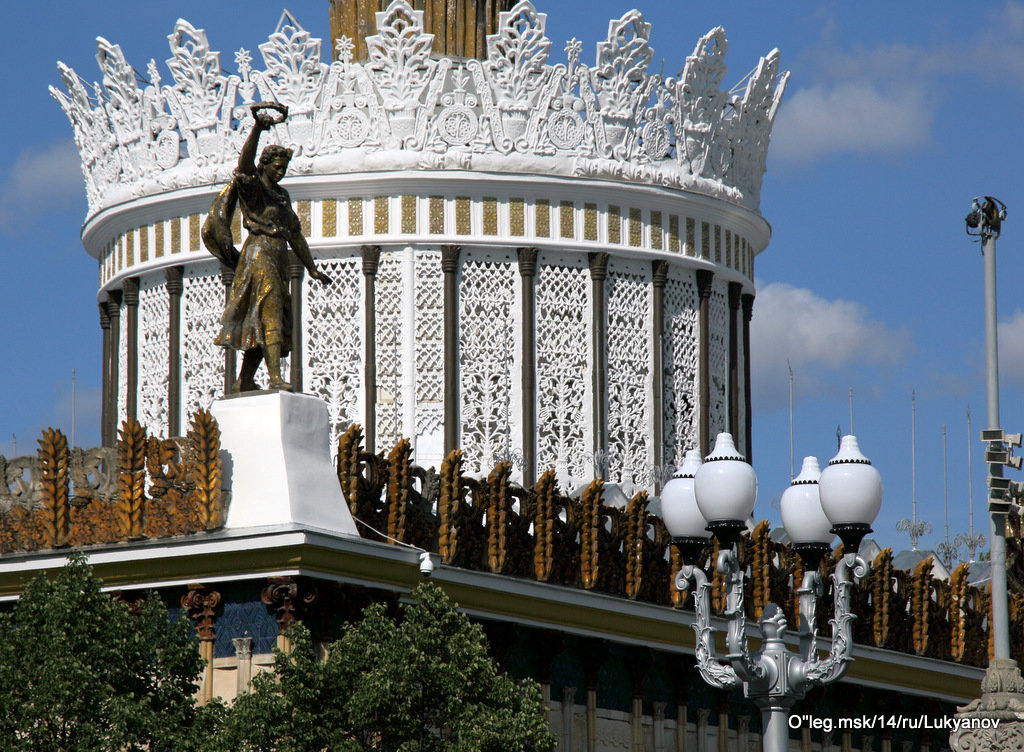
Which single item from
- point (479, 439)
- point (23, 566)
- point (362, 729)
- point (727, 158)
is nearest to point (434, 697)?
point (362, 729)

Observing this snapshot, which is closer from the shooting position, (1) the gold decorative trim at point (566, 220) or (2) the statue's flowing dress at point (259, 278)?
(2) the statue's flowing dress at point (259, 278)

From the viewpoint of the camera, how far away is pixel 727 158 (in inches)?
1326

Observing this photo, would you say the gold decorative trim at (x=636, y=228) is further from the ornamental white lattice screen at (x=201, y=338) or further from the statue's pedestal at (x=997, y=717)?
the statue's pedestal at (x=997, y=717)

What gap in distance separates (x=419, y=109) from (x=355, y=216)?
1.83m

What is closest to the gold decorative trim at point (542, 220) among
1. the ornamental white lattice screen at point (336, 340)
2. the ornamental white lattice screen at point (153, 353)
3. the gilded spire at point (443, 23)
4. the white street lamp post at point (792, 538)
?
the ornamental white lattice screen at point (336, 340)

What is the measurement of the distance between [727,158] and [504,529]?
11.4 meters

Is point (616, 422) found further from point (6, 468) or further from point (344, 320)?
point (6, 468)

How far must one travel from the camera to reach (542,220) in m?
31.4

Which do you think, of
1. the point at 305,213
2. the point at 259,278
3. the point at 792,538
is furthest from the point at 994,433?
the point at 305,213

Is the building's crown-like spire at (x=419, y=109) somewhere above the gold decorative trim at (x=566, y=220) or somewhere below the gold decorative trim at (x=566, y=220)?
above

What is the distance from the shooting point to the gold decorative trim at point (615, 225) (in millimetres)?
31808

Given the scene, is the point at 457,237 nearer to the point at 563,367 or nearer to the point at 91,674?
the point at 563,367

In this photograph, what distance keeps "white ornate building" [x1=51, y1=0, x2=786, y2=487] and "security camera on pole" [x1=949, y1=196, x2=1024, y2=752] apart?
9.23 metres

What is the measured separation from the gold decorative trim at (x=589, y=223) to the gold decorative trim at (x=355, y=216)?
3325 mm
